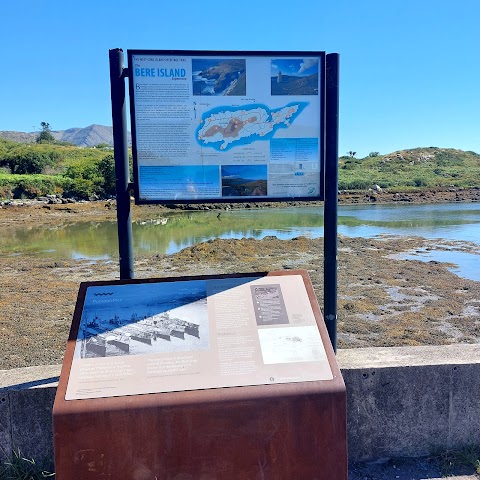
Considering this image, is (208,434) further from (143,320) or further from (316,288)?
(316,288)

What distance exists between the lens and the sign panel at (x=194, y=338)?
2.48m

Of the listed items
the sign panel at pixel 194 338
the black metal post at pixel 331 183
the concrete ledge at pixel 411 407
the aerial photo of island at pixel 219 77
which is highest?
the aerial photo of island at pixel 219 77

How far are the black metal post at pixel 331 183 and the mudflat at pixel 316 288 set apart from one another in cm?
344

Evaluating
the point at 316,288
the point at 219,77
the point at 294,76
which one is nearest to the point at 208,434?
the point at 219,77

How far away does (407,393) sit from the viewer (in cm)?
303

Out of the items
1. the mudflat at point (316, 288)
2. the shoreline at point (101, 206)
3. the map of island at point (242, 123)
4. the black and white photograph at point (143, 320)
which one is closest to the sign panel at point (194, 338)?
the black and white photograph at point (143, 320)

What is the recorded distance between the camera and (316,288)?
10117 millimetres

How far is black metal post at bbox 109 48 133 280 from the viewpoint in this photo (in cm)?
310

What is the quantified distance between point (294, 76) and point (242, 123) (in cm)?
48

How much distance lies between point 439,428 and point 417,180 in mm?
76997

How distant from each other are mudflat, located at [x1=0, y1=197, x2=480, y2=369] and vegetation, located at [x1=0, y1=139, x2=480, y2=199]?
30.4 metres

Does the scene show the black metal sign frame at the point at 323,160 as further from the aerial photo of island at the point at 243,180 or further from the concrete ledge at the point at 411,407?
the concrete ledge at the point at 411,407

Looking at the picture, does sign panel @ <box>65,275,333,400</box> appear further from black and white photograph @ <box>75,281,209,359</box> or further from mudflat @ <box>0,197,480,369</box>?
mudflat @ <box>0,197,480,369</box>

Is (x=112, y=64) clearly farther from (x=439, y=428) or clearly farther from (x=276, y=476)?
(x=439, y=428)
